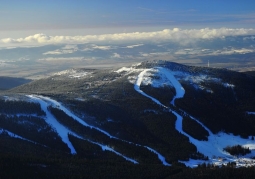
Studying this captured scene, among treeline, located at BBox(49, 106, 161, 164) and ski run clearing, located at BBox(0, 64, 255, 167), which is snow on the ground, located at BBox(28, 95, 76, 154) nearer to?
ski run clearing, located at BBox(0, 64, 255, 167)

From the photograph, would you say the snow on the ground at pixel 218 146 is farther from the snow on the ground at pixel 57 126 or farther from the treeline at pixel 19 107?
the treeline at pixel 19 107

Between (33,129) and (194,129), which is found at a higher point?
(33,129)

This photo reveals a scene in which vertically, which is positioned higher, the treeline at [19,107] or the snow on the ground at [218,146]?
the treeline at [19,107]

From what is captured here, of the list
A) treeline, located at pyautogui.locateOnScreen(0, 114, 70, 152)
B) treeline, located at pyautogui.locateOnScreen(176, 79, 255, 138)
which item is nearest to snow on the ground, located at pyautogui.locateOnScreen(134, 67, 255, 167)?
treeline, located at pyautogui.locateOnScreen(176, 79, 255, 138)

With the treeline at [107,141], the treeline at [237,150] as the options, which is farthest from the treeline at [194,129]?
the treeline at [107,141]

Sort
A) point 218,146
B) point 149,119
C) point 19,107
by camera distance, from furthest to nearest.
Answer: point 149,119, point 19,107, point 218,146

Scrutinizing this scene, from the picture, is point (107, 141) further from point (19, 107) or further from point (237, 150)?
point (237, 150)

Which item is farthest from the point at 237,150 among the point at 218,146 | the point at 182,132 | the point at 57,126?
the point at 57,126

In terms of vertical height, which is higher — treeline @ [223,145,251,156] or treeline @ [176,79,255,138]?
treeline @ [176,79,255,138]

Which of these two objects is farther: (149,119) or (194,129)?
(149,119)
